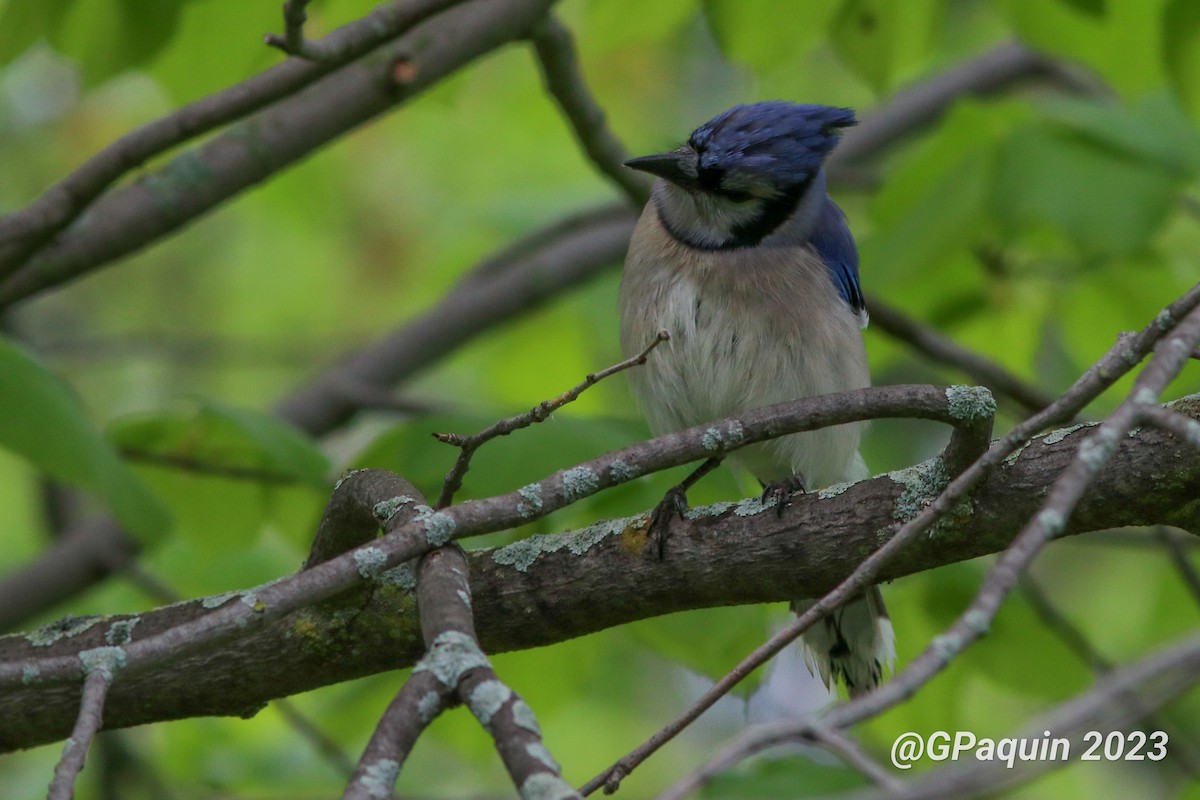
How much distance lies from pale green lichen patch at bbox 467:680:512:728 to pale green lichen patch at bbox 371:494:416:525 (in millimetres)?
741

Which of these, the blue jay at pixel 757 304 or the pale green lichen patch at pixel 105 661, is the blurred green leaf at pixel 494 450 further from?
the pale green lichen patch at pixel 105 661

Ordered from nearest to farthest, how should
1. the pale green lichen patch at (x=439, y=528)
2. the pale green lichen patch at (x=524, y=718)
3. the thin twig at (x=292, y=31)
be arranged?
the pale green lichen patch at (x=524, y=718)
the pale green lichen patch at (x=439, y=528)
the thin twig at (x=292, y=31)

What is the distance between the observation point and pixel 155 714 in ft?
9.65

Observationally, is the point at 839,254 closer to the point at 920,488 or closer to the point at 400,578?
the point at 920,488

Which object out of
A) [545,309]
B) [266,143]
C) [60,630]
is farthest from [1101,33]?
[60,630]

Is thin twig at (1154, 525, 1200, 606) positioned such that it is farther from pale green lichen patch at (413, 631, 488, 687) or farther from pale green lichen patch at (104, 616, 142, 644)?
pale green lichen patch at (104, 616, 142, 644)

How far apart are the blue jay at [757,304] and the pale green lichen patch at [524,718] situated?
6.21 ft

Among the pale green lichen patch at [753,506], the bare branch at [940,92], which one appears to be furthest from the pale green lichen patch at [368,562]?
the bare branch at [940,92]

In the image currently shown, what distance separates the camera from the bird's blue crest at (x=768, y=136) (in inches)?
150

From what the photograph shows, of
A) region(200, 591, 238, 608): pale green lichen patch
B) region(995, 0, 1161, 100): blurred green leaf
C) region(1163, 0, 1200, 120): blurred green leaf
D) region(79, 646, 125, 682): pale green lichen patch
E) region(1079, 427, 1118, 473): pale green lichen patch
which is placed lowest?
region(1079, 427, 1118, 473): pale green lichen patch

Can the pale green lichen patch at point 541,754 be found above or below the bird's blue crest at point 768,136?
below

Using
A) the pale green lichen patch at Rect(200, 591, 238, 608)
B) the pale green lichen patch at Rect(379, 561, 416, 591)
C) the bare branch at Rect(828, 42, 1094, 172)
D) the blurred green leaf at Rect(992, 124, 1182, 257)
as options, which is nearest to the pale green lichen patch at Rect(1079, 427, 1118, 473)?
the pale green lichen patch at Rect(379, 561, 416, 591)

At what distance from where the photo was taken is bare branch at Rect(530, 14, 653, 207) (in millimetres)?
3745

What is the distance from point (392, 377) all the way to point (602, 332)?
2.82ft
